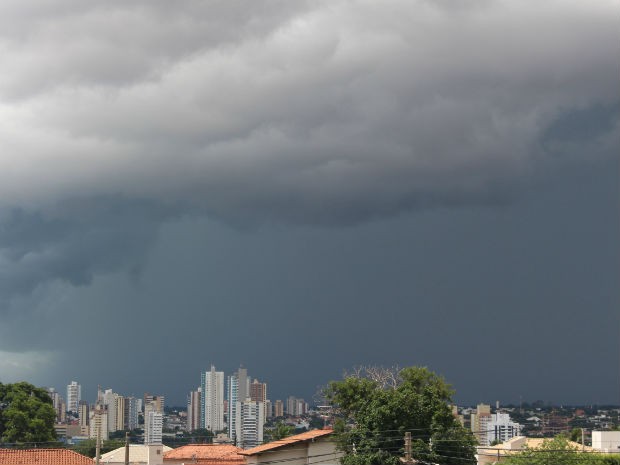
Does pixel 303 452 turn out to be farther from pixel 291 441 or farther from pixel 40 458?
pixel 40 458

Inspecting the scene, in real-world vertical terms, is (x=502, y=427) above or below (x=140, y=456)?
below

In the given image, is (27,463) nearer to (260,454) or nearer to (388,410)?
(260,454)

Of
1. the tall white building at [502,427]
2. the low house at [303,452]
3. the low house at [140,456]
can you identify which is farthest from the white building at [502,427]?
the low house at [303,452]

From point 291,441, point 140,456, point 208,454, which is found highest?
point 291,441

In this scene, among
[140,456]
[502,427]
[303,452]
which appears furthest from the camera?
[502,427]

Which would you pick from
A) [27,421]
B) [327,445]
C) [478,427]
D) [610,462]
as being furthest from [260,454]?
[478,427]

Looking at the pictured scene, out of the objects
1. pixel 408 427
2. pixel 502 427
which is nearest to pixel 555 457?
pixel 408 427

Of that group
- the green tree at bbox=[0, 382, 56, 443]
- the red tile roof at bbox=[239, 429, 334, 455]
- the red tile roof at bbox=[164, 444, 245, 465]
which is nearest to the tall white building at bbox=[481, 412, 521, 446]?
the green tree at bbox=[0, 382, 56, 443]
